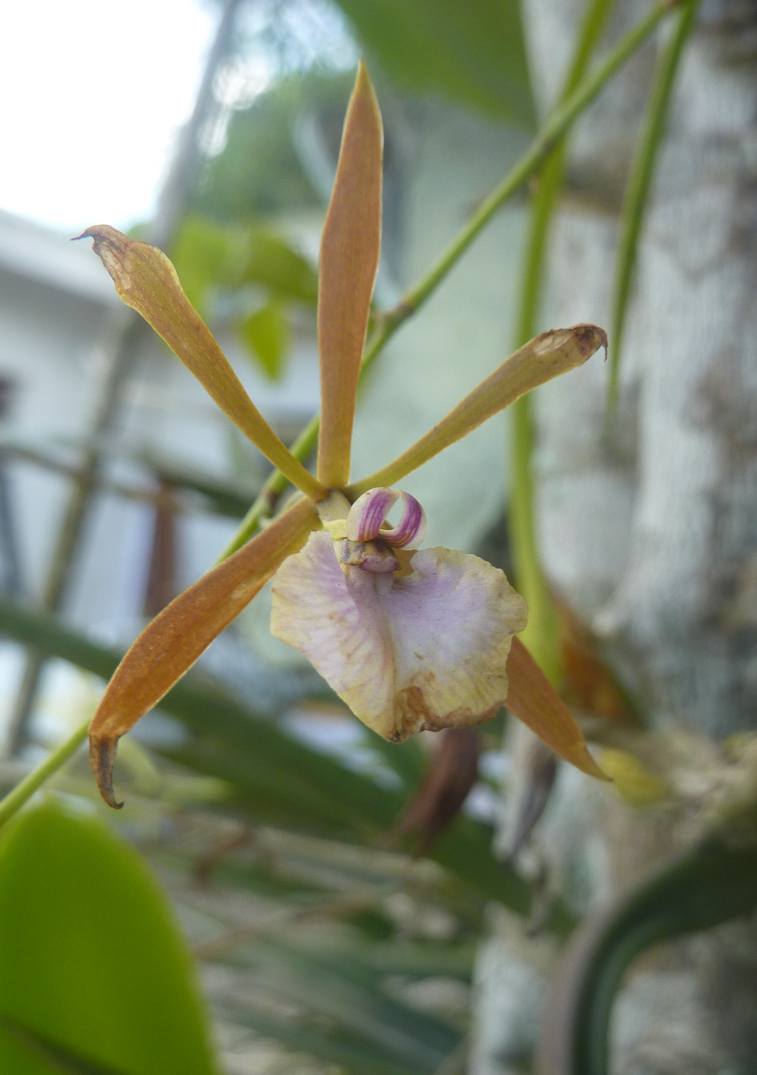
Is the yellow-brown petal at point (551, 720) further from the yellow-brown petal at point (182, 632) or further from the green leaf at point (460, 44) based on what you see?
the green leaf at point (460, 44)

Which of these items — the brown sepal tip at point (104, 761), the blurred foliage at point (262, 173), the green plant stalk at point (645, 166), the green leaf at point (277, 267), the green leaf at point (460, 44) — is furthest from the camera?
the blurred foliage at point (262, 173)

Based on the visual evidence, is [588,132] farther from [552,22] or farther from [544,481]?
[544,481]

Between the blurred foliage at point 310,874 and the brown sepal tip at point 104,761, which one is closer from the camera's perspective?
the brown sepal tip at point 104,761

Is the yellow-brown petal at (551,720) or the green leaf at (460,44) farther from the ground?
the green leaf at (460,44)

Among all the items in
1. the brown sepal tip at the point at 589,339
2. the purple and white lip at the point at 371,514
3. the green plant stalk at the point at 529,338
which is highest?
the green plant stalk at the point at 529,338

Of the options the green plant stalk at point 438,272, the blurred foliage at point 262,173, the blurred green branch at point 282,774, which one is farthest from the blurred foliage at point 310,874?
the blurred foliage at point 262,173

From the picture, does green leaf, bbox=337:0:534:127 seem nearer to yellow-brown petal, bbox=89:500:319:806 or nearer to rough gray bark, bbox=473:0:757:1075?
rough gray bark, bbox=473:0:757:1075

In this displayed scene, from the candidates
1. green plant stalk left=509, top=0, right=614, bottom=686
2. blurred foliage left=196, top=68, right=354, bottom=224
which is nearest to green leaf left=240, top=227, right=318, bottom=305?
green plant stalk left=509, top=0, right=614, bottom=686

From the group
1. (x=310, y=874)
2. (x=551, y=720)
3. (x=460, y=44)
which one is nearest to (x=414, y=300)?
(x=551, y=720)
